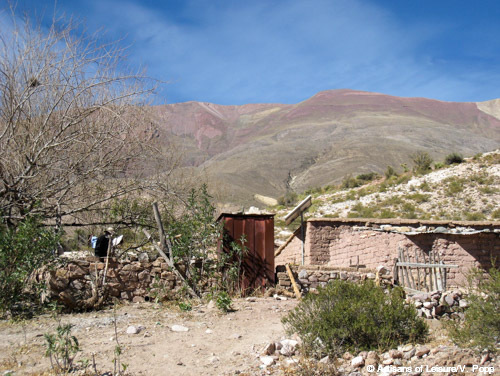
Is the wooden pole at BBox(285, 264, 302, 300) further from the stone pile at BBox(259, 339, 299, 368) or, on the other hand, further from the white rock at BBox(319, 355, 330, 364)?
the white rock at BBox(319, 355, 330, 364)

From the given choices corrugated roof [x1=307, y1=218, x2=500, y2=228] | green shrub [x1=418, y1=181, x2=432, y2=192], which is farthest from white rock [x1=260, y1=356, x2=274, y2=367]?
green shrub [x1=418, y1=181, x2=432, y2=192]

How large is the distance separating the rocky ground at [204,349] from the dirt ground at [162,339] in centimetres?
1

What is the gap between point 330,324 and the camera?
558 cm

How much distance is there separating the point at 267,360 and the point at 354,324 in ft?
3.73

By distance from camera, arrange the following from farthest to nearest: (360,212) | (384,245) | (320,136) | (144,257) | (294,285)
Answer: (320,136) < (360,212) < (384,245) < (294,285) < (144,257)

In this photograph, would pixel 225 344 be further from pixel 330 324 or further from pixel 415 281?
pixel 415 281

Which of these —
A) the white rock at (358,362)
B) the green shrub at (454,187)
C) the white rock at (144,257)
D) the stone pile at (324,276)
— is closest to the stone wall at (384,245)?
the stone pile at (324,276)

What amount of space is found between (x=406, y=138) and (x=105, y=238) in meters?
67.3

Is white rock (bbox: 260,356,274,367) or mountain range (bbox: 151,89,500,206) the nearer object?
white rock (bbox: 260,356,274,367)

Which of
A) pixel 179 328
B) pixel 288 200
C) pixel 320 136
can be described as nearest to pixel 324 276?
pixel 179 328

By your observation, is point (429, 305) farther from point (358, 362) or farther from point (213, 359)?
point (213, 359)

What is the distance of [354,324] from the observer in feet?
17.7

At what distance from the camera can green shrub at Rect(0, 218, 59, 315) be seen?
7023 millimetres

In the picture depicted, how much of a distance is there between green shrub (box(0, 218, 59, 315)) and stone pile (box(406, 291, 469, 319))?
6207 millimetres
